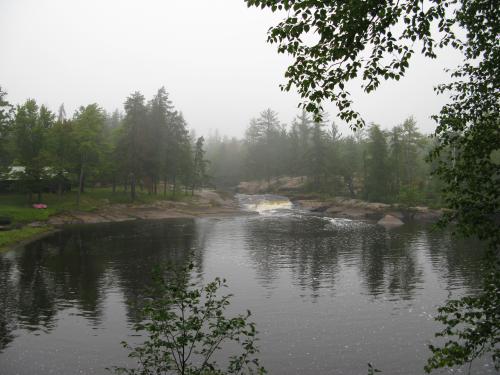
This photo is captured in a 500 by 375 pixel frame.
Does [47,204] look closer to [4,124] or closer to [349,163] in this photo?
[4,124]

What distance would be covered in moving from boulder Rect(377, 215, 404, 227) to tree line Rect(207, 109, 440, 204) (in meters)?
7.10

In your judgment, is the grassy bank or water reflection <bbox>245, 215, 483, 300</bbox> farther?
the grassy bank

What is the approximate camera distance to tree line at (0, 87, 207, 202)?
58084 millimetres

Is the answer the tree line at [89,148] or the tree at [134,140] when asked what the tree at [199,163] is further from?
the tree at [134,140]

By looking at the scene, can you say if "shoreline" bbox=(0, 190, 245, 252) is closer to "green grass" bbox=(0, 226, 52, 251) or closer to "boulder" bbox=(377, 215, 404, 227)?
"green grass" bbox=(0, 226, 52, 251)

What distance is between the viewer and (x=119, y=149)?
6950 centimetres

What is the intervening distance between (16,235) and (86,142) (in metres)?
23.9

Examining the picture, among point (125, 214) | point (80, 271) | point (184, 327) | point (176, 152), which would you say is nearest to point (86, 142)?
point (125, 214)

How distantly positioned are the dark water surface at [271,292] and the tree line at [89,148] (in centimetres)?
1819

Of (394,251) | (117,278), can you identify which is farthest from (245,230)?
(117,278)

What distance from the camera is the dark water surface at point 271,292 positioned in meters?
15.3

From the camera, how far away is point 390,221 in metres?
59.1

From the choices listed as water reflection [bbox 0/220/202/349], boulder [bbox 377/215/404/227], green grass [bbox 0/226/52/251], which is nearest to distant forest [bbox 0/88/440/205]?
boulder [bbox 377/215/404/227]

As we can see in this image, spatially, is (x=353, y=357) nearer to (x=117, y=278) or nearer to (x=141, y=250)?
(x=117, y=278)
